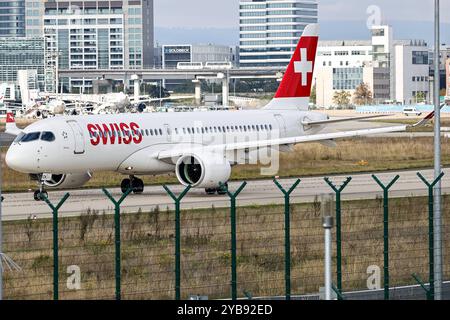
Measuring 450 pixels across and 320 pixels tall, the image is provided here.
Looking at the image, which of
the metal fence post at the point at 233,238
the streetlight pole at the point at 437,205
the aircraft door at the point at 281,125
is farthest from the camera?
the aircraft door at the point at 281,125

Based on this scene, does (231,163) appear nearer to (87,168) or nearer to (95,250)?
(87,168)

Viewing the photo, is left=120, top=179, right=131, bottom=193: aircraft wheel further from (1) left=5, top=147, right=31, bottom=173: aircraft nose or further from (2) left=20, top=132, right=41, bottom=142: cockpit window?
(1) left=5, top=147, right=31, bottom=173: aircraft nose

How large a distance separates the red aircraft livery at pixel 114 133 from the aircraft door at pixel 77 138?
36 cm

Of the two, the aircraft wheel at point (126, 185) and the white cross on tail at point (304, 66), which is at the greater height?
the white cross on tail at point (304, 66)

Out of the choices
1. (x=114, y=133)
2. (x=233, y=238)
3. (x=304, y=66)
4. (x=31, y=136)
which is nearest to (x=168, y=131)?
(x=114, y=133)

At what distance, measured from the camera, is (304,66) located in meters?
51.9

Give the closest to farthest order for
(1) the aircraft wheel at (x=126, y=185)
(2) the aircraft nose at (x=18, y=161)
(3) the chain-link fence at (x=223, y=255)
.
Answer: (3) the chain-link fence at (x=223, y=255)
(2) the aircraft nose at (x=18, y=161)
(1) the aircraft wheel at (x=126, y=185)

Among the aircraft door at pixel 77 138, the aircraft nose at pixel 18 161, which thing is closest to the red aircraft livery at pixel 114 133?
the aircraft door at pixel 77 138

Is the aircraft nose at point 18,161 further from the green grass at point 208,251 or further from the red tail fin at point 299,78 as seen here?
the red tail fin at point 299,78

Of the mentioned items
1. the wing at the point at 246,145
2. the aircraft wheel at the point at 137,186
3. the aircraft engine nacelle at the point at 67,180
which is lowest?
the aircraft wheel at the point at 137,186

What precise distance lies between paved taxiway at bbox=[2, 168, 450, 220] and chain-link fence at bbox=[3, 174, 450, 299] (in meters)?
3.99

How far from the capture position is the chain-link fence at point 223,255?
76.4 ft

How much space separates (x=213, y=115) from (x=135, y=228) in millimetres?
16245
